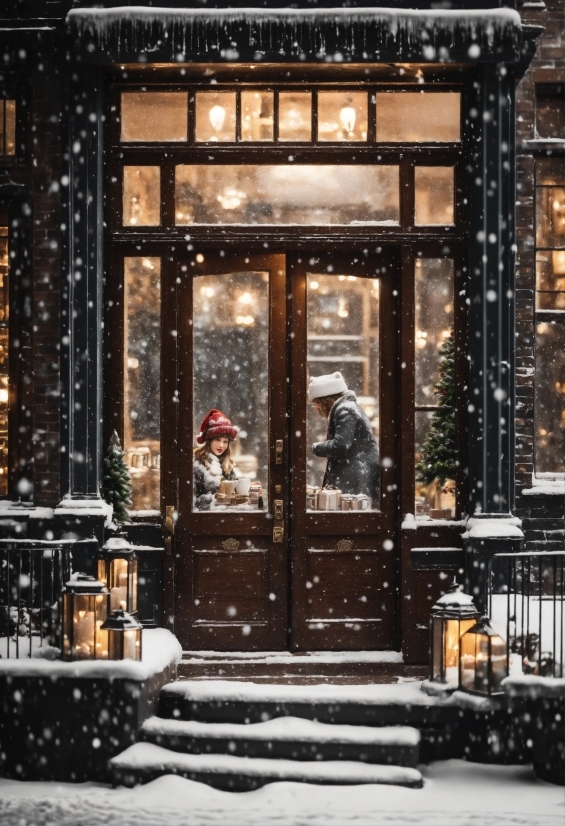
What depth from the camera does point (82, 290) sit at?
7770 mm

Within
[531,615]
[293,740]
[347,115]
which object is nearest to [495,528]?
[531,615]

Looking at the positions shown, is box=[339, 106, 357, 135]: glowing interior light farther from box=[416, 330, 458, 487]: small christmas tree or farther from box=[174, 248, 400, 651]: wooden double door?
box=[416, 330, 458, 487]: small christmas tree

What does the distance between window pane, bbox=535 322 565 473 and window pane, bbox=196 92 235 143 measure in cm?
282

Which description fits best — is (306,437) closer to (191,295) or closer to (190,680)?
(191,295)

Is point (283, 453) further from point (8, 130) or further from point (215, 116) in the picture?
point (8, 130)

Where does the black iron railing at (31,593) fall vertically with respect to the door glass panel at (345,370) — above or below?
below

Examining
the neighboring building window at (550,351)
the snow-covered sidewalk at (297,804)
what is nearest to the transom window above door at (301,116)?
the neighboring building window at (550,351)

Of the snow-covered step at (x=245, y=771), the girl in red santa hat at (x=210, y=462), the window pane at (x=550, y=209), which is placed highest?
the window pane at (x=550, y=209)

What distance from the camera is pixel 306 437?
8055 mm

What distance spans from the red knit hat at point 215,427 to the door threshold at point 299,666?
162 cm

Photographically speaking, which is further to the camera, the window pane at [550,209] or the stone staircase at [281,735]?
the window pane at [550,209]

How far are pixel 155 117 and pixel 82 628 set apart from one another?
12.6ft

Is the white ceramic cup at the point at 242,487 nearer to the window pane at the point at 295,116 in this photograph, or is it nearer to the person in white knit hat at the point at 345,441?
the person in white knit hat at the point at 345,441

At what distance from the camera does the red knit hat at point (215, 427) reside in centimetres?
802
